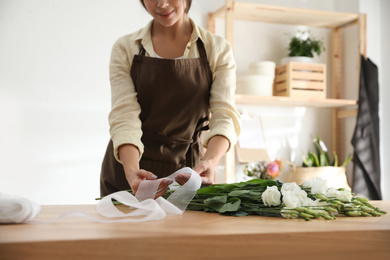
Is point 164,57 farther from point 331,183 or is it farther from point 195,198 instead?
point 331,183

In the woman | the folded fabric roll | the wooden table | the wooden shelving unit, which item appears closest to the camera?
the wooden table

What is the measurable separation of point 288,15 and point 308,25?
0.31m

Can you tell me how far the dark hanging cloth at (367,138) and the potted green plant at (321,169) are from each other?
10 cm

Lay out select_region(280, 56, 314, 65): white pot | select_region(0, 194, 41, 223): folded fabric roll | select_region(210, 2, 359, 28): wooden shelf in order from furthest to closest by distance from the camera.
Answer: select_region(280, 56, 314, 65): white pot
select_region(210, 2, 359, 28): wooden shelf
select_region(0, 194, 41, 223): folded fabric roll

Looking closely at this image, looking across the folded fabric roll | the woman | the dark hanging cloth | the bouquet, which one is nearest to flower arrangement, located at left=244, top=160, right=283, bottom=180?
the dark hanging cloth

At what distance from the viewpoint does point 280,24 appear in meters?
3.50

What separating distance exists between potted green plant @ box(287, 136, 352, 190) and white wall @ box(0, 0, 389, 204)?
127 cm

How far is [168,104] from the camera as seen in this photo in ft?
5.68

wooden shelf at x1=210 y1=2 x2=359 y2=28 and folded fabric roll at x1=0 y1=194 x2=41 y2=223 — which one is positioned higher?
wooden shelf at x1=210 y1=2 x2=359 y2=28

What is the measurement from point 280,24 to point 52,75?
1675mm

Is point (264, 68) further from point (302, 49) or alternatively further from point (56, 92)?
point (56, 92)

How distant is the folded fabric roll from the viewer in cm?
82

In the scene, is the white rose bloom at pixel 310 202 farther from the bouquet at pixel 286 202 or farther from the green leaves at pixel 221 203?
the green leaves at pixel 221 203

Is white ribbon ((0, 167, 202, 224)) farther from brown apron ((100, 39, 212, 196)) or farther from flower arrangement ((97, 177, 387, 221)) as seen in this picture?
brown apron ((100, 39, 212, 196))
